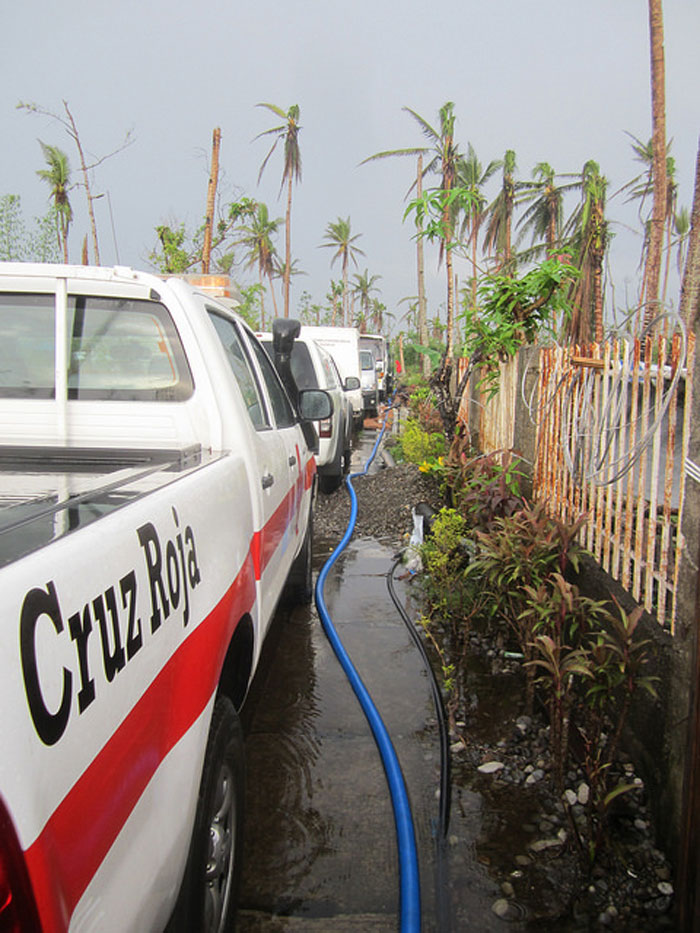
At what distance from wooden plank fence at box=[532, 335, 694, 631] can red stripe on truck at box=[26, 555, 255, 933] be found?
178cm

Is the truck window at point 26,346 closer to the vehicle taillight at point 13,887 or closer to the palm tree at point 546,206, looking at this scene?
the vehicle taillight at point 13,887

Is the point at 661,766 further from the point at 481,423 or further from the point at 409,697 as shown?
the point at 481,423

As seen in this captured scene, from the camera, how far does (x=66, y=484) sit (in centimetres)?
192

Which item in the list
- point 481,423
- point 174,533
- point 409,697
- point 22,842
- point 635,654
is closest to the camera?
point 22,842

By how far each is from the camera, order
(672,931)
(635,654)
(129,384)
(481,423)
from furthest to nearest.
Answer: (481,423), (635,654), (129,384), (672,931)

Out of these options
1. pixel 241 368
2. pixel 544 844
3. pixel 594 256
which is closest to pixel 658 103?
pixel 594 256

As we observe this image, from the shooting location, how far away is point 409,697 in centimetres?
377

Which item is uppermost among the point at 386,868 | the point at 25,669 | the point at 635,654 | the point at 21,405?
the point at 21,405

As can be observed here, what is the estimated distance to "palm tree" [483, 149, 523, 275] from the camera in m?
35.8

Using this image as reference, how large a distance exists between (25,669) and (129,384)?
1931 millimetres

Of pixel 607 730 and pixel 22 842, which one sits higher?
pixel 22 842

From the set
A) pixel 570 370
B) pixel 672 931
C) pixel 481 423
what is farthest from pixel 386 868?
pixel 481 423

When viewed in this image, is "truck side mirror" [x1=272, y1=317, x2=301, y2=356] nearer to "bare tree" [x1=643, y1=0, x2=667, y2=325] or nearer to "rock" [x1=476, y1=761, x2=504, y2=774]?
"rock" [x1=476, y1=761, x2=504, y2=774]

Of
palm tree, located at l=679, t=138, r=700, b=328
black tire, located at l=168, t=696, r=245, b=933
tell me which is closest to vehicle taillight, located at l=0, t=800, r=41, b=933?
black tire, located at l=168, t=696, r=245, b=933
